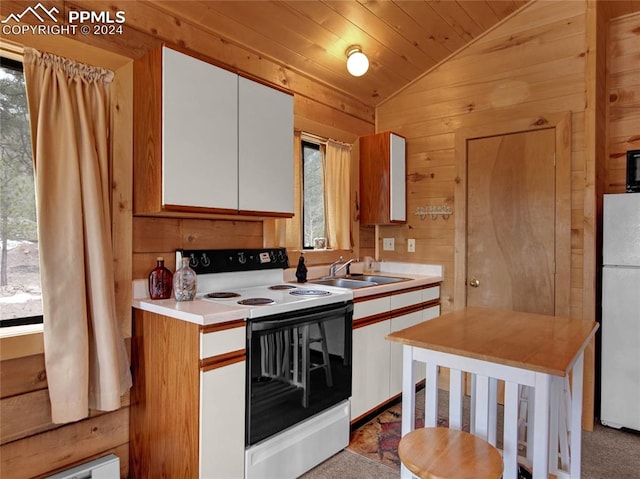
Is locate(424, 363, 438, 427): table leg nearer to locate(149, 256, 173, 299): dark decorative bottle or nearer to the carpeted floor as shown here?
the carpeted floor

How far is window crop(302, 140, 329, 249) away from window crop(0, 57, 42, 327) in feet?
5.68

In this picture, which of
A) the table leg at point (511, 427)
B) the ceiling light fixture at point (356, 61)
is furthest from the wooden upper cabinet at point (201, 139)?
the table leg at point (511, 427)

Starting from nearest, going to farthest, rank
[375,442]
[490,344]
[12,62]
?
[490,344]
[12,62]
[375,442]

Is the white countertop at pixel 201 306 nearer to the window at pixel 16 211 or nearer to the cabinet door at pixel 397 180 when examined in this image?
the window at pixel 16 211

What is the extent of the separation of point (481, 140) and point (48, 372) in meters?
3.05

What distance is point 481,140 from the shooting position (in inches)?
122

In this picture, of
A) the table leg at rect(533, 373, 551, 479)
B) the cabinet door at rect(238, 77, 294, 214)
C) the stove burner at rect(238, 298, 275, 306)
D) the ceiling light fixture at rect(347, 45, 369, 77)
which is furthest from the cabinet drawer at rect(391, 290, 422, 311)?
the ceiling light fixture at rect(347, 45, 369, 77)

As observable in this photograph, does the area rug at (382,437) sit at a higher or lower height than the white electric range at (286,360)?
lower

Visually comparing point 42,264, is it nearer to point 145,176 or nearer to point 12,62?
point 145,176

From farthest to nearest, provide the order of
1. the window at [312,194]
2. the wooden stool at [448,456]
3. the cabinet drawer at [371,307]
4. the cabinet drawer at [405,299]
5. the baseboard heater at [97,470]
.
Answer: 1. the window at [312,194]
2. the cabinet drawer at [405,299]
3. the cabinet drawer at [371,307]
4. the baseboard heater at [97,470]
5. the wooden stool at [448,456]

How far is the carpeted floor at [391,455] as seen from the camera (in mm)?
2133

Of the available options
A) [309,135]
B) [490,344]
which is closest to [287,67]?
[309,135]

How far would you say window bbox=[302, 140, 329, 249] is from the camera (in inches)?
123

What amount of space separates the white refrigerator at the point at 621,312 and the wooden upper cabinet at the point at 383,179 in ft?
4.68
